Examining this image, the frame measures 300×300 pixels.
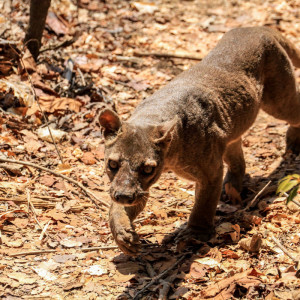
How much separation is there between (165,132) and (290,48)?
12.2 feet

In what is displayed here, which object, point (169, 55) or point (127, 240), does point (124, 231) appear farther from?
point (169, 55)

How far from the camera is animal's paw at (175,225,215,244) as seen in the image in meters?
6.15

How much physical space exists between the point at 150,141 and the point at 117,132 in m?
0.37

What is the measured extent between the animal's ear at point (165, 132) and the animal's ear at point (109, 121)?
16.5 inches

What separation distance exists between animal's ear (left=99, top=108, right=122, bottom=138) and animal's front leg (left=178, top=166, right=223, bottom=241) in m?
1.37

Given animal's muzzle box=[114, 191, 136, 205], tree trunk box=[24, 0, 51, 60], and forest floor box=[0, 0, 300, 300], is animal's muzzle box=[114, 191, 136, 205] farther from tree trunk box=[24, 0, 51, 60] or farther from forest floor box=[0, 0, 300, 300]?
tree trunk box=[24, 0, 51, 60]

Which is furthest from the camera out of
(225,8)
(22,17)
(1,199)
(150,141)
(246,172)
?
(225,8)

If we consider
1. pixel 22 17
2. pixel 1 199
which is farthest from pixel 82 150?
pixel 22 17

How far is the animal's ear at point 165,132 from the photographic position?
5.30 m

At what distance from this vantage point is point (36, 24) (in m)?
9.30

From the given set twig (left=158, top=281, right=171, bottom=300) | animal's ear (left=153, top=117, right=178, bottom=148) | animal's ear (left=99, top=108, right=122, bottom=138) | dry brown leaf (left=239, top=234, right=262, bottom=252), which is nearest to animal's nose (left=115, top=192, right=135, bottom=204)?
animal's ear (left=153, top=117, right=178, bottom=148)

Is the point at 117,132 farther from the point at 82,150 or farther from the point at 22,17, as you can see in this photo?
the point at 22,17

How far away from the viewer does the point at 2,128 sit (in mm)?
7945

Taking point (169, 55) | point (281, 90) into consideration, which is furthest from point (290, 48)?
point (169, 55)
